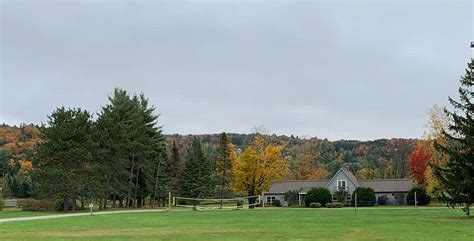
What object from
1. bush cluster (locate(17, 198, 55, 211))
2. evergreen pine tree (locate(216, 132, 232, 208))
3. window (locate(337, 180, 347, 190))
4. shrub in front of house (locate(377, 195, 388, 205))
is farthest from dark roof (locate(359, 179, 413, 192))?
bush cluster (locate(17, 198, 55, 211))

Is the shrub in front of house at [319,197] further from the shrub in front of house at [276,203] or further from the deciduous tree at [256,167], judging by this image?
the shrub in front of house at [276,203]

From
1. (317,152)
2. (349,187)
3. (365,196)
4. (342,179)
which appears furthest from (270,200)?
(317,152)

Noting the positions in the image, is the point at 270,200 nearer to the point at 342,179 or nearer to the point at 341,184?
the point at 341,184

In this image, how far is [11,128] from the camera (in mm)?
105000

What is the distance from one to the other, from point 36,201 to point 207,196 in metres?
30.5

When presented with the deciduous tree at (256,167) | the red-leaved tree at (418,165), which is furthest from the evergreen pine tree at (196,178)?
the red-leaved tree at (418,165)

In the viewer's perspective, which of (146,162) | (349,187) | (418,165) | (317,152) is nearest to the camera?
(146,162)

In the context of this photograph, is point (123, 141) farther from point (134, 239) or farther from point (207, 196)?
point (134, 239)

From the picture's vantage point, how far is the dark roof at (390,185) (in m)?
77.9

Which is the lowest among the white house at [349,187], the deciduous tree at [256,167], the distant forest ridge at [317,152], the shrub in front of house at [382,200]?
the shrub in front of house at [382,200]

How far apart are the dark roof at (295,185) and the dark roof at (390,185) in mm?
6418

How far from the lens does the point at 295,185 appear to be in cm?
8262

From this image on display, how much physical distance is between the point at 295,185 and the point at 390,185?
13947 mm

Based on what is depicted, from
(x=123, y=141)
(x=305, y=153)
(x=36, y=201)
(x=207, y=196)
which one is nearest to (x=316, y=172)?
(x=305, y=153)
